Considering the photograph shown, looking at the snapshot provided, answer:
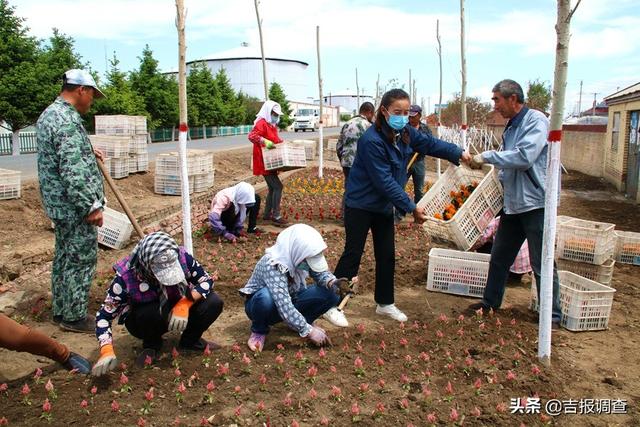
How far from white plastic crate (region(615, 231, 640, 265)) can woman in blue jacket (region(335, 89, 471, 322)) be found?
134 inches

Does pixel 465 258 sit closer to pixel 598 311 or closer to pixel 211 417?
pixel 598 311

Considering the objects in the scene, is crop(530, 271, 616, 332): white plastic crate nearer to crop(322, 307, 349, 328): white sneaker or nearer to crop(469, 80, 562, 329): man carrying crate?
crop(469, 80, 562, 329): man carrying crate

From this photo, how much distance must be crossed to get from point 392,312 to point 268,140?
A: 4357 millimetres

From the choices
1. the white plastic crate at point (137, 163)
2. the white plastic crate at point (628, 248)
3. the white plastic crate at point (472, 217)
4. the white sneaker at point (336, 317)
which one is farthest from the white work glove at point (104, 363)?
the white plastic crate at point (137, 163)

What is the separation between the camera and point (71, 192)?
4.18 m

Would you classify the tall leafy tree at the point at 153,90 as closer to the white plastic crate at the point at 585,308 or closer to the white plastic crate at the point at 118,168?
the white plastic crate at the point at 118,168

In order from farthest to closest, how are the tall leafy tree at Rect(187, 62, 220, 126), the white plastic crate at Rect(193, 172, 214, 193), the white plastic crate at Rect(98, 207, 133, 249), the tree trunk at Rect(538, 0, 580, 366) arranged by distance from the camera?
the tall leafy tree at Rect(187, 62, 220, 126), the white plastic crate at Rect(193, 172, 214, 193), the white plastic crate at Rect(98, 207, 133, 249), the tree trunk at Rect(538, 0, 580, 366)

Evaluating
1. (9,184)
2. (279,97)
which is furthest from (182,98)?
(279,97)

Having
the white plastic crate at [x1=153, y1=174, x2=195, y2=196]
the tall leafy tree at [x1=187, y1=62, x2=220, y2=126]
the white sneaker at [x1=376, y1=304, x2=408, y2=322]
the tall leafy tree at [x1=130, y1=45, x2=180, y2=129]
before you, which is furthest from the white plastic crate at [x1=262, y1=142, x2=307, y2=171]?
the tall leafy tree at [x1=187, y1=62, x2=220, y2=126]

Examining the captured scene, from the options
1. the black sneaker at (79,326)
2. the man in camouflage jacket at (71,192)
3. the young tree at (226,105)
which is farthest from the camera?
the young tree at (226,105)

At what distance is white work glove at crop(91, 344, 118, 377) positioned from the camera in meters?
3.48

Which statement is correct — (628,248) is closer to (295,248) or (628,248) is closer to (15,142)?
(295,248)

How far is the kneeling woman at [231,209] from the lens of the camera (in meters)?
7.36

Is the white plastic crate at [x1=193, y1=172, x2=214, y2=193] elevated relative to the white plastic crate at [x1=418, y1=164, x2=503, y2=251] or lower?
lower
